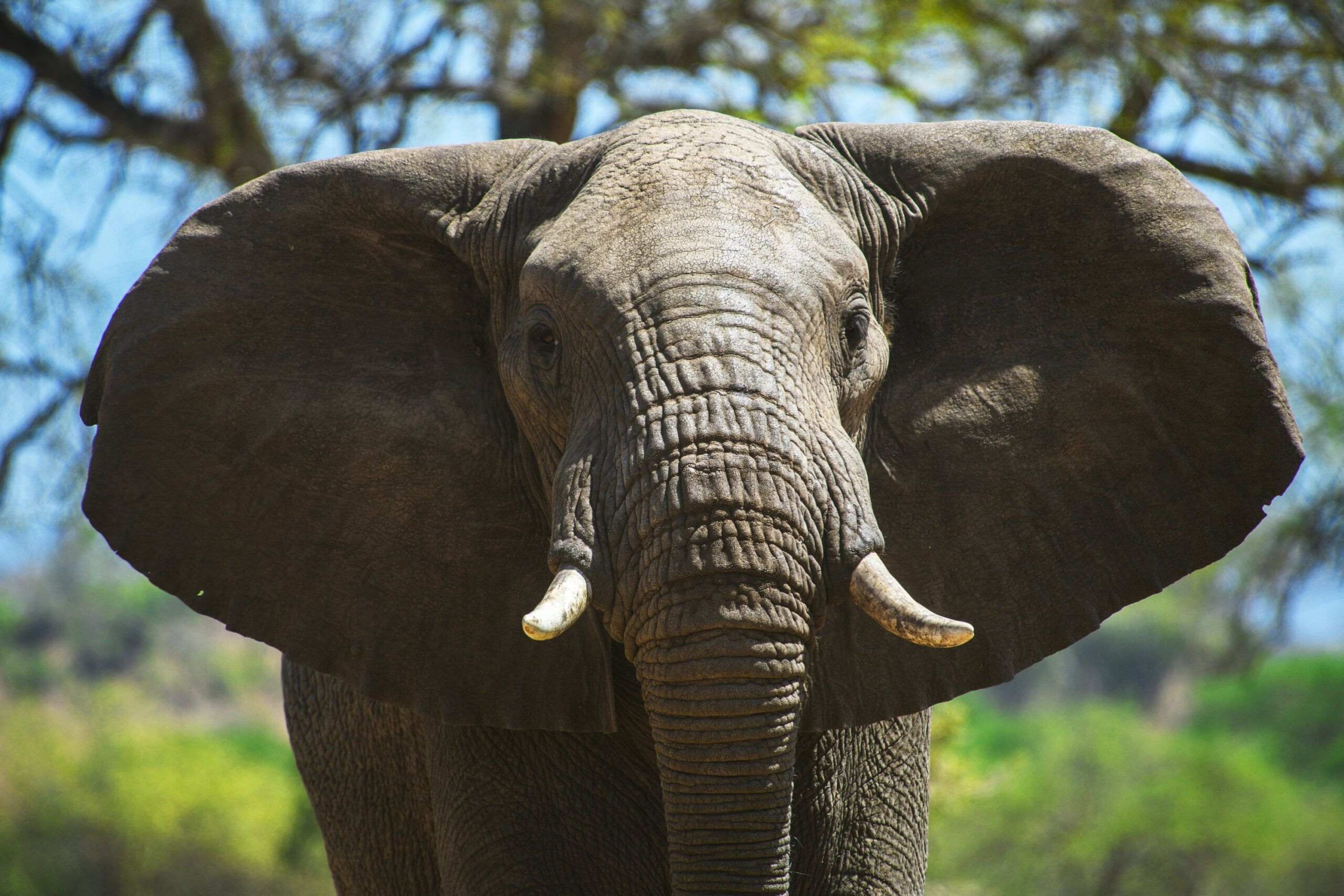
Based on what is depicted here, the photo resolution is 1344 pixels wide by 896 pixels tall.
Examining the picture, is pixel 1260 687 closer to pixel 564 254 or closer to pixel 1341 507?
pixel 1341 507

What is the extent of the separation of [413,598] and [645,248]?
3.12 ft

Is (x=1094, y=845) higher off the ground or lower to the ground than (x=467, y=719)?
lower

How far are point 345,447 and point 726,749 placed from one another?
1.08 m

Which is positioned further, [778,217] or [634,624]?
[778,217]

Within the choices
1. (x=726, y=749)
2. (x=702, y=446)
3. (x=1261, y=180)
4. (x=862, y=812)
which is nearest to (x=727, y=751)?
(x=726, y=749)

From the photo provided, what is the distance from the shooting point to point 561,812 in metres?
3.16

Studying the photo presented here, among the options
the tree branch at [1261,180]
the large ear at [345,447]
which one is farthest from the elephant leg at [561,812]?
the tree branch at [1261,180]

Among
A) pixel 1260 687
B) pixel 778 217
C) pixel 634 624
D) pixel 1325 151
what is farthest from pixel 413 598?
pixel 1260 687

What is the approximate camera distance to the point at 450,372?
3.05m

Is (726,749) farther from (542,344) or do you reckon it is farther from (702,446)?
(542,344)

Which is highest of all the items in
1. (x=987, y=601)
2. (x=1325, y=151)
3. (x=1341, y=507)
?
(x=987, y=601)

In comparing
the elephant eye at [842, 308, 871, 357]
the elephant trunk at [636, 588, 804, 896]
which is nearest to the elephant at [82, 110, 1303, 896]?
the elephant eye at [842, 308, 871, 357]

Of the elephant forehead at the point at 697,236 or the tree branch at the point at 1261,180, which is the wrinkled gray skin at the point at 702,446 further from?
the tree branch at the point at 1261,180

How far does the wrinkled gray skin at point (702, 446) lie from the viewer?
2.37 meters
